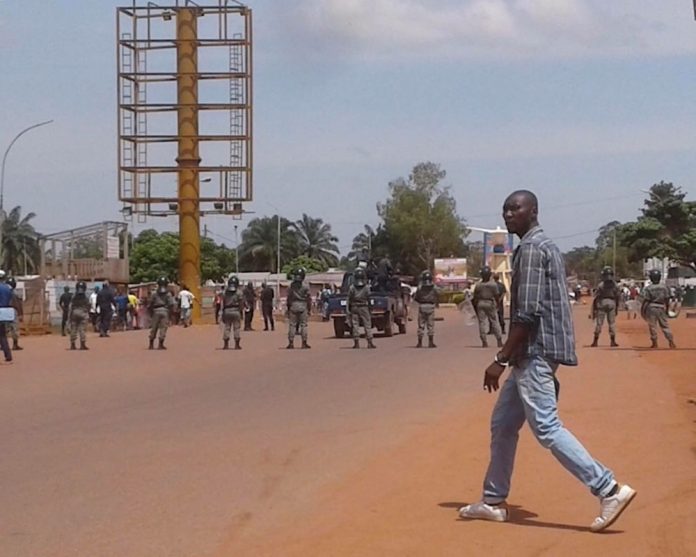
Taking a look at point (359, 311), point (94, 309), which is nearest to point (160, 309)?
point (359, 311)

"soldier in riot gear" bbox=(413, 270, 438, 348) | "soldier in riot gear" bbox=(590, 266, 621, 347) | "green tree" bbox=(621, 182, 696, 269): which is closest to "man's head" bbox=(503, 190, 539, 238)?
"soldier in riot gear" bbox=(590, 266, 621, 347)

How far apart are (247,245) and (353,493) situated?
10774 cm

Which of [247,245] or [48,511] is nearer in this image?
[48,511]

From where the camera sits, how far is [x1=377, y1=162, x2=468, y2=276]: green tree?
9194 cm

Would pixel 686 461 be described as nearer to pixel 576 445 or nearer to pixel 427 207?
pixel 576 445

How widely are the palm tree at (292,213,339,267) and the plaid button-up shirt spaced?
10670 centimetres

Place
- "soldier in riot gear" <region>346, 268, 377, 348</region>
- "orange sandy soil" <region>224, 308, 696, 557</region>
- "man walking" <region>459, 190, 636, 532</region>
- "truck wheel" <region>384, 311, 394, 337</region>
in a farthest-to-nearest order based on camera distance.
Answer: "truck wheel" <region>384, 311, 394, 337</region> → "soldier in riot gear" <region>346, 268, 377, 348</region> → "man walking" <region>459, 190, 636, 532</region> → "orange sandy soil" <region>224, 308, 696, 557</region>

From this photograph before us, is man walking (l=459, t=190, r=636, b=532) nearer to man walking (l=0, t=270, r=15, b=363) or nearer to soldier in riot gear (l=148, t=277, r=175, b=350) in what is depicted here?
man walking (l=0, t=270, r=15, b=363)

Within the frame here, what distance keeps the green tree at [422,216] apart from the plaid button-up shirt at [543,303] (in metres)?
84.9

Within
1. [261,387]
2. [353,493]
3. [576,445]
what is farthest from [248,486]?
[261,387]

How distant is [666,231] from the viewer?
7456 centimetres

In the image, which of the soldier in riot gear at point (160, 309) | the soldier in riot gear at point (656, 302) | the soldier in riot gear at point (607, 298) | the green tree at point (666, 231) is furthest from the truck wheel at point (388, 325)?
the green tree at point (666, 231)

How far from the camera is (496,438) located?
23.0 ft

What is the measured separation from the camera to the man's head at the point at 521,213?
6.82 metres
